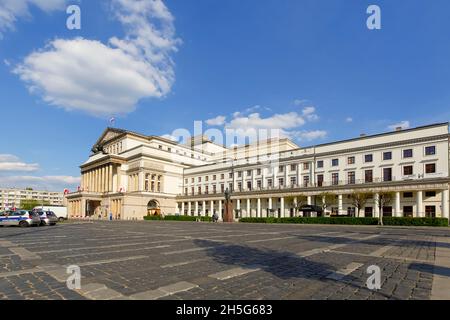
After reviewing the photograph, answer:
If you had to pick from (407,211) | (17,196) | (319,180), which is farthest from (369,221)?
(17,196)

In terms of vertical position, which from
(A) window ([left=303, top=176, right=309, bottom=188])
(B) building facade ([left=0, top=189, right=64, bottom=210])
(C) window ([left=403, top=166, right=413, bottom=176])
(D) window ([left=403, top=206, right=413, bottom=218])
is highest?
(C) window ([left=403, top=166, right=413, bottom=176])

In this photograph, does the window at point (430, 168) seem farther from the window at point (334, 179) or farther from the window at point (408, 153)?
the window at point (334, 179)

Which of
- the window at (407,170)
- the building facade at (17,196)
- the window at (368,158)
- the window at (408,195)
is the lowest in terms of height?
the building facade at (17,196)

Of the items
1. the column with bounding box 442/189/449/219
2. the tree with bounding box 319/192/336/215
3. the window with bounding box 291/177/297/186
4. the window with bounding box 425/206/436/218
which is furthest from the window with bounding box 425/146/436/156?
the window with bounding box 291/177/297/186

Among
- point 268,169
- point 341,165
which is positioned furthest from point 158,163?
point 341,165

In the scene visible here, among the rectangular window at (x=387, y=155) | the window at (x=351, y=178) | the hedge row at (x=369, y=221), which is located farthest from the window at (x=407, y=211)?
the window at (x=351, y=178)

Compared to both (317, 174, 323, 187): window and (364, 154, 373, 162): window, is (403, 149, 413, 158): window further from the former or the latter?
(317, 174, 323, 187): window

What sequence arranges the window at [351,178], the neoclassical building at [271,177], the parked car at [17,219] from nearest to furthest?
the parked car at [17,219] < the neoclassical building at [271,177] < the window at [351,178]

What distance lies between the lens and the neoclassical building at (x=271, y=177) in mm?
43156

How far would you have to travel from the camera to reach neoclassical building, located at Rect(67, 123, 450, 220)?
142ft

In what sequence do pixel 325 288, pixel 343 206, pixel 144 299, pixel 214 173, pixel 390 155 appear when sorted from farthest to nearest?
pixel 214 173 → pixel 343 206 → pixel 390 155 → pixel 325 288 → pixel 144 299
